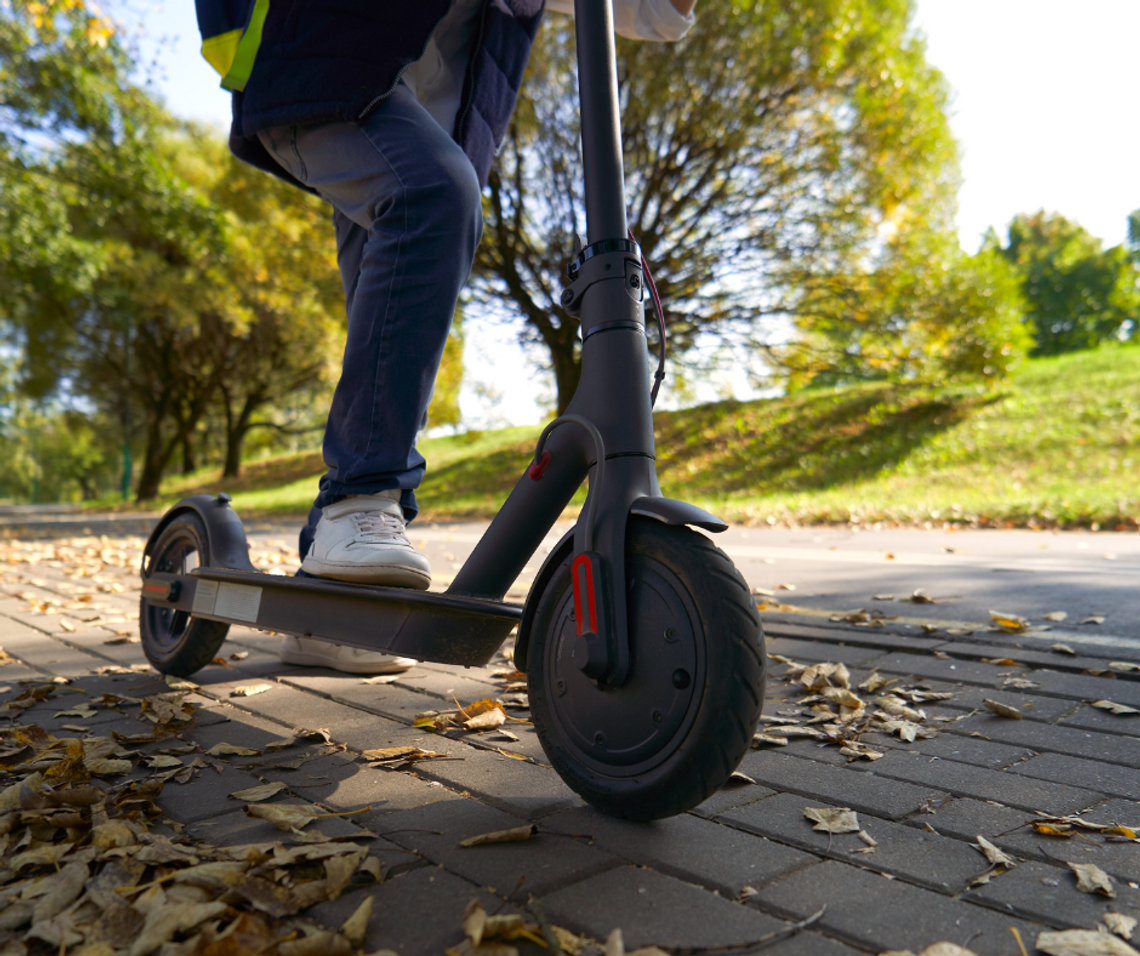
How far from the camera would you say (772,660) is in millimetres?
3086

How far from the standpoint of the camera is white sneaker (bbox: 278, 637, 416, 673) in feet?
9.66

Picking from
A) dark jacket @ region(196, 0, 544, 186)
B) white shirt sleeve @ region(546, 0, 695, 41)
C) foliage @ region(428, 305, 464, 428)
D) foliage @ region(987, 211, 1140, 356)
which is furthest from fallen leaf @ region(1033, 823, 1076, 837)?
foliage @ region(987, 211, 1140, 356)

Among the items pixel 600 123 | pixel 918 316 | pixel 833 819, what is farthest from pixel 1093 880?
pixel 918 316

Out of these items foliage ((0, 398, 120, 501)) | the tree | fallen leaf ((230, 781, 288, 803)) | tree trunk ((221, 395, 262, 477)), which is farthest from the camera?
foliage ((0, 398, 120, 501))

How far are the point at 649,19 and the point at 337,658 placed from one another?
2.32 meters

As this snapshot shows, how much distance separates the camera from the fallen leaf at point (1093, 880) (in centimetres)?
132

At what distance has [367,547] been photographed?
2.06 m

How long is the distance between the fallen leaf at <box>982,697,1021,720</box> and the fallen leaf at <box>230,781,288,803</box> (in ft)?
6.29

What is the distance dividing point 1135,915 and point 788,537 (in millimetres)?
7060

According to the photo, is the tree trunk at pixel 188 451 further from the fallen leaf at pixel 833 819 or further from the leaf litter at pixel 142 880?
the fallen leaf at pixel 833 819

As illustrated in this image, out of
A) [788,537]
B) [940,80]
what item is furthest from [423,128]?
[940,80]

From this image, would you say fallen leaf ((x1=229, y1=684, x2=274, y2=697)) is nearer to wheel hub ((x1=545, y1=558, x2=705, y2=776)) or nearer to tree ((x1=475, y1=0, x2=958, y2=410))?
wheel hub ((x1=545, y1=558, x2=705, y2=776))

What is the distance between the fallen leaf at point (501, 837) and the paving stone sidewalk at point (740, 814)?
3 centimetres

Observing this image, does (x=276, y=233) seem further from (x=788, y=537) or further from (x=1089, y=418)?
(x=1089, y=418)
